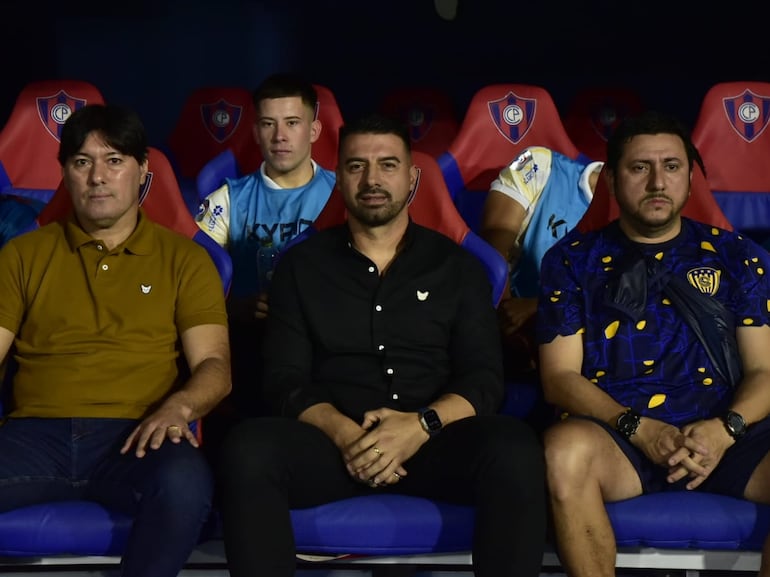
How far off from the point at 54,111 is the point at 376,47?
2.24m

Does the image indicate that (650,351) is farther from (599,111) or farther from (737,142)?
(599,111)

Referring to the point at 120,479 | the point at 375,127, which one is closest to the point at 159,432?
the point at 120,479

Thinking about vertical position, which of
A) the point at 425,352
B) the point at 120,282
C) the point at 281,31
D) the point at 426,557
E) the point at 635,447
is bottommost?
the point at 426,557

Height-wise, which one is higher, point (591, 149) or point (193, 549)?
point (591, 149)

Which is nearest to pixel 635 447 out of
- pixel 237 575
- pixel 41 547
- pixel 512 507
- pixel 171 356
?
pixel 512 507

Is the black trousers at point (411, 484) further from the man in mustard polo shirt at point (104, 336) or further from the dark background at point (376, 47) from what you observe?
the dark background at point (376, 47)

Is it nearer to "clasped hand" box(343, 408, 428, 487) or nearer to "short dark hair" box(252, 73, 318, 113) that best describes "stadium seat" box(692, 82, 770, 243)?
"short dark hair" box(252, 73, 318, 113)

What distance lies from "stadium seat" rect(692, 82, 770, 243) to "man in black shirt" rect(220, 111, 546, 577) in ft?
4.49

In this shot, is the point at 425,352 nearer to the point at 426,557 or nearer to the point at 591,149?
the point at 426,557

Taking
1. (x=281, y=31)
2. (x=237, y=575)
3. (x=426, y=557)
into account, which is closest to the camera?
(x=237, y=575)

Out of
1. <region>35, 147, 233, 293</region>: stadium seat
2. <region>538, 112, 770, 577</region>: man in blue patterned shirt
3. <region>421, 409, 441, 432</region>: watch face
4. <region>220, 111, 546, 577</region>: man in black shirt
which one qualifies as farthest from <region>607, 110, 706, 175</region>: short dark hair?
<region>35, 147, 233, 293</region>: stadium seat

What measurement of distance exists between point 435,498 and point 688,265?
68 centimetres

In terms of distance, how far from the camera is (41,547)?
1936 mm

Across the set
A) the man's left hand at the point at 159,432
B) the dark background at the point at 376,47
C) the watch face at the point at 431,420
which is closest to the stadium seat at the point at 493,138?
the watch face at the point at 431,420
